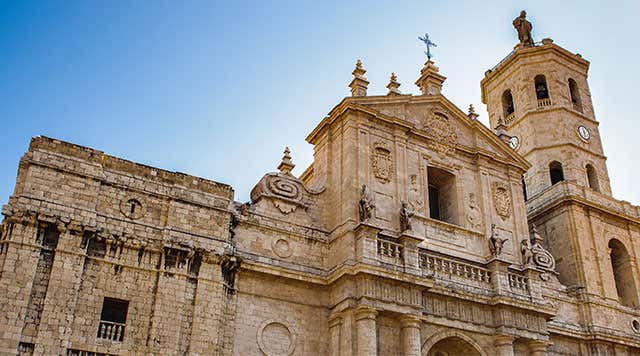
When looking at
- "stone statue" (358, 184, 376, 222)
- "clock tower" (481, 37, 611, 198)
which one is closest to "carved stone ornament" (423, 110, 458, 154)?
"stone statue" (358, 184, 376, 222)

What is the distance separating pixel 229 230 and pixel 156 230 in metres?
2.01

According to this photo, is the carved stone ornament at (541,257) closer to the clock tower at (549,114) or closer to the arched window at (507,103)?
the clock tower at (549,114)

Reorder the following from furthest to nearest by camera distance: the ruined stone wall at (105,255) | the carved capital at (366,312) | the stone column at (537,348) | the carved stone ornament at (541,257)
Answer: the carved stone ornament at (541,257) → the stone column at (537,348) → the carved capital at (366,312) → the ruined stone wall at (105,255)

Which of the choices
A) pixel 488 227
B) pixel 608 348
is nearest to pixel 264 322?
pixel 488 227

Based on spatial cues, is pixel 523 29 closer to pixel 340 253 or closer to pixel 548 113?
pixel 548 113

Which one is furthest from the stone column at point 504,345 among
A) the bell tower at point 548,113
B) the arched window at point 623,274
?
the bell tower at point 548,113

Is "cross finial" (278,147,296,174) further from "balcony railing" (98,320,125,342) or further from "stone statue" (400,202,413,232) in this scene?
"balcony railing" (98,320,125,342)

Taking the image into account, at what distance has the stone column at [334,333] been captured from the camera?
17781 mm

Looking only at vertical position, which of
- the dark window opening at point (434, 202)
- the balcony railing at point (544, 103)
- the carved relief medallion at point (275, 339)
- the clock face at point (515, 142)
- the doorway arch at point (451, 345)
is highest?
the balcony railing at point (544, 103)

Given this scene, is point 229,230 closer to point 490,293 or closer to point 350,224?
point 350,224

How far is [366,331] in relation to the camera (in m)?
17.2

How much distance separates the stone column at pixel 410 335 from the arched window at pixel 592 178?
14.4 m

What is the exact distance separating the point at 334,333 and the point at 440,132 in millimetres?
8497

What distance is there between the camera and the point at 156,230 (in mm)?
16922
